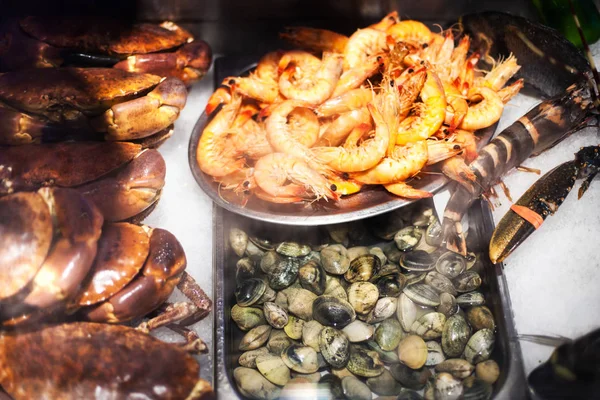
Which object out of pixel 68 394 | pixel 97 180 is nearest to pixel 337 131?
pixel 97 180

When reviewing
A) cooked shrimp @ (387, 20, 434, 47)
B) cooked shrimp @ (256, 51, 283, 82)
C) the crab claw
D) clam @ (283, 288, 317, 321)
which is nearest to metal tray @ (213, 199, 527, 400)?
clam @ (283, 288, 317, 321)

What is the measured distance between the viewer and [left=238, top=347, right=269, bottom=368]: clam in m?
1.76

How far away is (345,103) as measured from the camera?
2.23 m

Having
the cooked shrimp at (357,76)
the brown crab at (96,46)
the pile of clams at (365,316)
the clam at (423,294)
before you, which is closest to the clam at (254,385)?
the pile of clams at (365,316)

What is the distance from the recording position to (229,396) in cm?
166

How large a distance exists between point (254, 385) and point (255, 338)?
0.19m

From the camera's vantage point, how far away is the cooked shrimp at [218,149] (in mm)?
2117

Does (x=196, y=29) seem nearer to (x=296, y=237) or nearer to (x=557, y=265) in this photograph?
(x=296, y=237)

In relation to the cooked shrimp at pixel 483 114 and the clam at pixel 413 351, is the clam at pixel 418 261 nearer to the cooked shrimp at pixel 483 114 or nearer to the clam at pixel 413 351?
the clam at pixel 413 351

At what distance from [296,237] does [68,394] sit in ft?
3.50

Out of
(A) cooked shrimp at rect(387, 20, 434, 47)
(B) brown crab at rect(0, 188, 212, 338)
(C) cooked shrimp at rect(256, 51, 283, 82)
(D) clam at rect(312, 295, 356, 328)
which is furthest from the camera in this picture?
(A) cooked shrimp at rect(387, 20, 434, 47)

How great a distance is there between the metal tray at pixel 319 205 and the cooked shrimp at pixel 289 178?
5 cm

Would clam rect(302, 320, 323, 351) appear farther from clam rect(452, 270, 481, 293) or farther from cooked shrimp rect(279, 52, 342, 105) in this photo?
cooked shrimp rect(279, 52, 342, 105)

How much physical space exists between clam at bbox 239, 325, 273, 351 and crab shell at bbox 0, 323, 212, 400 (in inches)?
13.8
